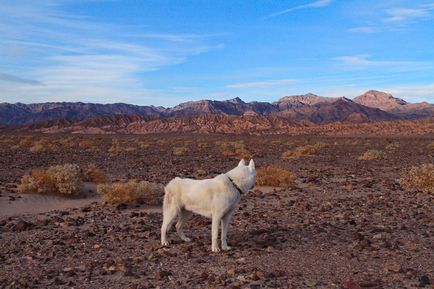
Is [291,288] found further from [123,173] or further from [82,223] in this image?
[123,173]

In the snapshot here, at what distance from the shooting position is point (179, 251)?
26.2 feet

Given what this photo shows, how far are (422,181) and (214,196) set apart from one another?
9471mm

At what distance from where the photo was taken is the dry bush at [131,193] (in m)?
12.8

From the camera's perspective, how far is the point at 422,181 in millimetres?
14852

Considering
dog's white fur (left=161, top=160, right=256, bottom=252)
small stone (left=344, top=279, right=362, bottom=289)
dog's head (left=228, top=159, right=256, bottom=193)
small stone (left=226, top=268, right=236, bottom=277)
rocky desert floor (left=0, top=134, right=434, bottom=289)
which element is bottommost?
rocky desert floor (left=0, top=134, right=434, bottom=289)

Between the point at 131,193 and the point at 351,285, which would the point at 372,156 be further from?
the point at 351,285

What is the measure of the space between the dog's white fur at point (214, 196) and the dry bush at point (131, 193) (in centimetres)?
487

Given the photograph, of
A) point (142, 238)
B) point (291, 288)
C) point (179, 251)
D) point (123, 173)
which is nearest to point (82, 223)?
point (142, 238)

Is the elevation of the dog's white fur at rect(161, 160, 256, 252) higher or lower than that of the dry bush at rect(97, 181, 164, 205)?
higher

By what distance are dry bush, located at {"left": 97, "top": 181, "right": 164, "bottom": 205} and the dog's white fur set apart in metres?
4.87

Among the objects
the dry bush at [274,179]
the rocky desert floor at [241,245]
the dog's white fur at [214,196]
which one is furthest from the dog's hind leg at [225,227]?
the dry bush at [274,179]

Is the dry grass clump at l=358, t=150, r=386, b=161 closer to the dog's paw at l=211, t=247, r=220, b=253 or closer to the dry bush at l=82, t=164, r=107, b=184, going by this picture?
the dry bush at l=82, t=164, r=107, b=184

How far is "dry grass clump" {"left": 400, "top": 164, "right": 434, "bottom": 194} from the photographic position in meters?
14.6

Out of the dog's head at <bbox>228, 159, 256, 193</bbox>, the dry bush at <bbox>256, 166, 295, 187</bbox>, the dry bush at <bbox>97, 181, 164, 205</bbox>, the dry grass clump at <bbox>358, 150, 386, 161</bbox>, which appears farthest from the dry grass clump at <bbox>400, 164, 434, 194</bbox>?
the dry grass clump at <bbox>358, 150, 386, 161</bbox>
